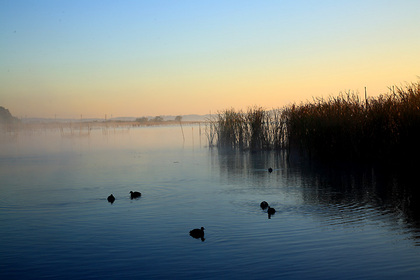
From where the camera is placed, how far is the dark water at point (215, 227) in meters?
7.02

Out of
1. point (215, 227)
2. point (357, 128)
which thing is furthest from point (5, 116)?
point (215, 227)

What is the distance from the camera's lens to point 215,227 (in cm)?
961

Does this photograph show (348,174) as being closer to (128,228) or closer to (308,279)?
(128,228)

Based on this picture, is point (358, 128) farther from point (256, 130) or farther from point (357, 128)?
point (256, 130)

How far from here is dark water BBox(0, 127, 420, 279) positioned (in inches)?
277

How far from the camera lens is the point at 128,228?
383 inches

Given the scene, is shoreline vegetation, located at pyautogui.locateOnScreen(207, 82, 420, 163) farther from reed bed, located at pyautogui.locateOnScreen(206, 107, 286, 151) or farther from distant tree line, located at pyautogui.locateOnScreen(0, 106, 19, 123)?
→ distant tree line, located at pyautogui.locateOnScreen(0, 106, 19, 123)

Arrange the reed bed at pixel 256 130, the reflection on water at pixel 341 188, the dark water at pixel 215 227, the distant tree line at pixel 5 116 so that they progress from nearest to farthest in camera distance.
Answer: the dark water at pixel 215 227, the reflection on water at pixel 341 188, the reed bed at pixel 256 130, the distant tree line at pixel 5 116

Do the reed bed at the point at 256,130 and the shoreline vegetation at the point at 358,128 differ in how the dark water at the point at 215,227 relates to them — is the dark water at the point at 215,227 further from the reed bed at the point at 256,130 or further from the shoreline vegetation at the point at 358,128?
the reed bed at the point at 256,130

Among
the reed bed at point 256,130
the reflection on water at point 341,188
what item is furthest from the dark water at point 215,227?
the reed bed at point 256,130

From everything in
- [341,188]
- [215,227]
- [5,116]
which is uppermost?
[5,116]

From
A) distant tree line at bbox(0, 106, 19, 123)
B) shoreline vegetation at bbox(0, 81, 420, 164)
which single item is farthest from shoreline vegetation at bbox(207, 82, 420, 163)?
distant tree line at bbox(0, 106, 19, 123)

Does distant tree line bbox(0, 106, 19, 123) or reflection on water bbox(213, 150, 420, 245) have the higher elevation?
distant tree line bbox(0, 106, 19, 123)

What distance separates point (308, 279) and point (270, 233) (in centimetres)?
249
